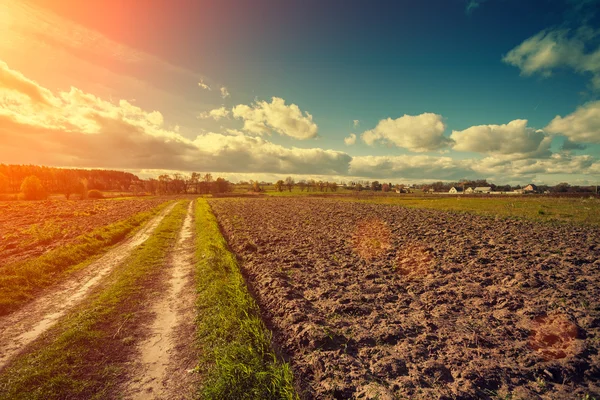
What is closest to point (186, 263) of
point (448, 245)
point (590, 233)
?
point (448, 245)

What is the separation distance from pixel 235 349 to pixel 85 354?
12.6 ft

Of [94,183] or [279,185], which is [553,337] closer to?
[279,185]

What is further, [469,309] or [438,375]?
[469,309]

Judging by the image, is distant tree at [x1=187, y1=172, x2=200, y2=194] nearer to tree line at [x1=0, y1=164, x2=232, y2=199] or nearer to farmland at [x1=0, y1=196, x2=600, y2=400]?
tree line at [x1=0, y1=164, x2=232, y2=199]

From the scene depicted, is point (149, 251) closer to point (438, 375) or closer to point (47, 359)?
point (47, 359)

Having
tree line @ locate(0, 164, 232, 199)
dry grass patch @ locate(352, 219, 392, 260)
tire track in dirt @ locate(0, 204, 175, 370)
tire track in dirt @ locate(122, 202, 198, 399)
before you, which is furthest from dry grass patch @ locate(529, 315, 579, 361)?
tree line @ locate(0, 164, 232, 199)

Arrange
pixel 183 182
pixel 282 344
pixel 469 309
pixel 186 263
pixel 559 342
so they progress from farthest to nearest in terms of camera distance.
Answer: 1. pixel 183 182
2. pixel 186 263
3. pixel 469 309
4. pixel 282 344
5. pixel 559 342

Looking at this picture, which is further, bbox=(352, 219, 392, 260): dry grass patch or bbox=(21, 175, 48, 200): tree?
bbox=(21, 175, 48, 200): tree

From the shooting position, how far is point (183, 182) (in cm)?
14500

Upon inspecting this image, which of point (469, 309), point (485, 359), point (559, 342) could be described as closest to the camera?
point (485, 359)

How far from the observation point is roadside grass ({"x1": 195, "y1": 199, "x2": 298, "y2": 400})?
5254mm

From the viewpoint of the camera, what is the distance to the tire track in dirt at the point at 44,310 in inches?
282

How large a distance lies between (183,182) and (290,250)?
474 feet

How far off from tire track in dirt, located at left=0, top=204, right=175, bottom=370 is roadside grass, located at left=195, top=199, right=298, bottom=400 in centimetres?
449
